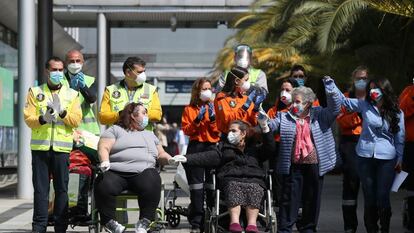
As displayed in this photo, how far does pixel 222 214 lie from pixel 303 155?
102 centimetres

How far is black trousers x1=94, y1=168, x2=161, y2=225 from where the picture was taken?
28.8 feet

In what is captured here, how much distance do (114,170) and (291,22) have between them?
13188 mm

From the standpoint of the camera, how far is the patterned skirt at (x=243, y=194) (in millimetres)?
8812

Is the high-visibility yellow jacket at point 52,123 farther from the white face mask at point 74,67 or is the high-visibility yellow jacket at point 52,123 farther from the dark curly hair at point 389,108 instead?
the dark curly hair at point 389,108

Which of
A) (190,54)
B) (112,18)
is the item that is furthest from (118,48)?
(112,18)

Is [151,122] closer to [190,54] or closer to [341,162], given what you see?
[341,162]

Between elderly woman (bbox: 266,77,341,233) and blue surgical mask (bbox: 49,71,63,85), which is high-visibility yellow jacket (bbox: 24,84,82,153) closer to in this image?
blue surgical mask (bbox: 49,71,63,85)

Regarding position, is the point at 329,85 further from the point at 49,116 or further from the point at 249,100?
the point at 49,116

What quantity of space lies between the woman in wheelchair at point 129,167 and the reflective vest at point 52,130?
753 mm

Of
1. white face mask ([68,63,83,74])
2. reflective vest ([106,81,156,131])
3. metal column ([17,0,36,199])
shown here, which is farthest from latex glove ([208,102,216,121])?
metal column ([17,0,36,199])

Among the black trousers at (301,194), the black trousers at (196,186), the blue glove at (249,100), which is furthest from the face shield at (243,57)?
the black trousers at (301,194)

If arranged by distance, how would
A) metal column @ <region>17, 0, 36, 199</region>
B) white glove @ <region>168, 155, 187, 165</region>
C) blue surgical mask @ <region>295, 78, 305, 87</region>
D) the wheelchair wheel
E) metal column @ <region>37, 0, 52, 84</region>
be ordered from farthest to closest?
metal column @ <region>17, 0, 36, 199</region>
metal column @ <region>37, 0, 52, 84</region>
the wheelchair wheel
blue surgical mask @ <region>295, 78, 305, 87</region>
white glove @ <region>168, 155, 187, 165</region>

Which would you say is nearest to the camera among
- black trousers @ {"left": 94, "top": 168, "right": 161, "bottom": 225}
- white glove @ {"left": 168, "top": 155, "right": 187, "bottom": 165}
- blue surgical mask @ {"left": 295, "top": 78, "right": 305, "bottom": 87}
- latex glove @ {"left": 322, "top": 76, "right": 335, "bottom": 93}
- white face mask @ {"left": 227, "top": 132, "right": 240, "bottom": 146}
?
black trousers @ {"left": 94, "top": 168, "right": 161, "bottom": 225}

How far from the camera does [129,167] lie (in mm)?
8984
